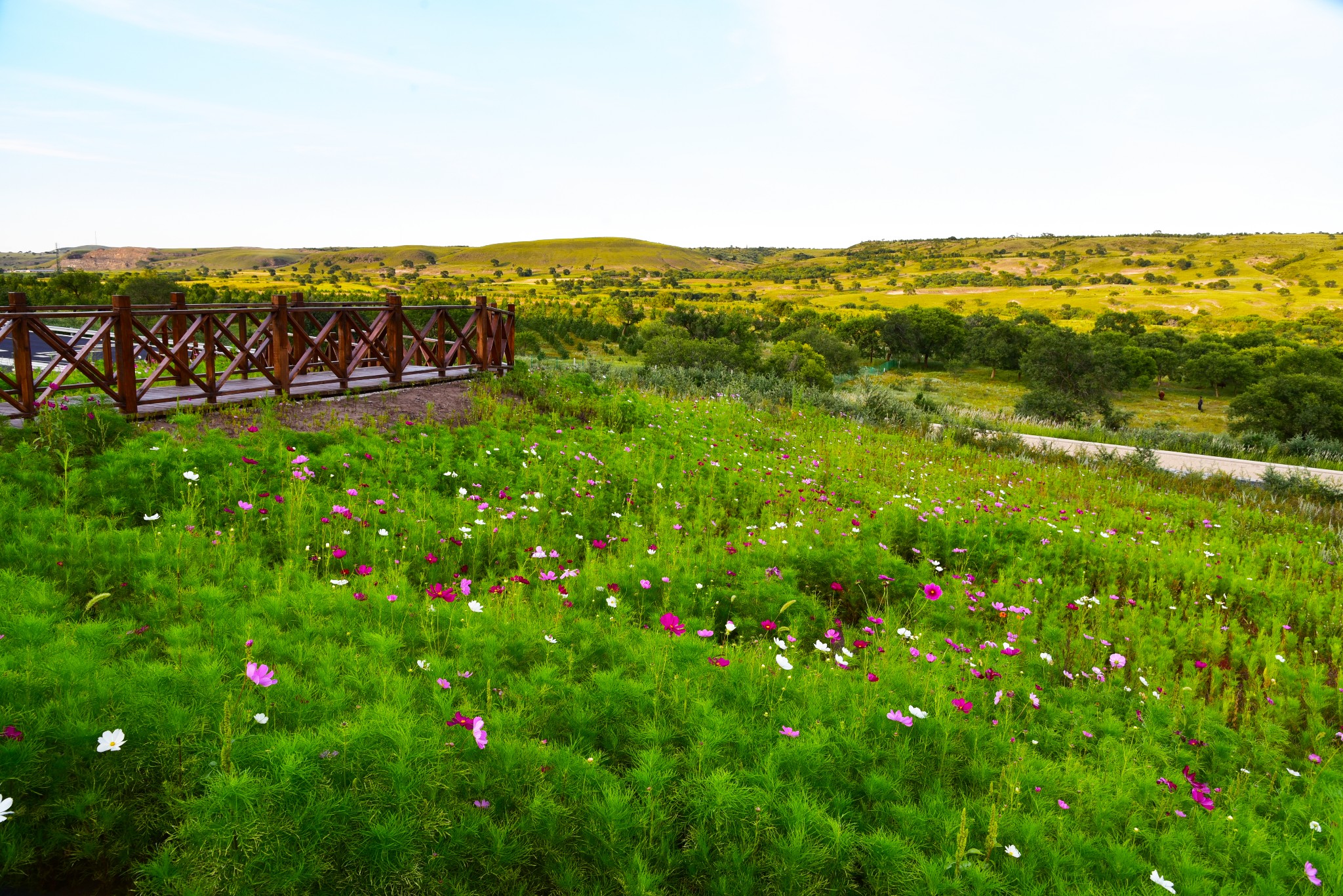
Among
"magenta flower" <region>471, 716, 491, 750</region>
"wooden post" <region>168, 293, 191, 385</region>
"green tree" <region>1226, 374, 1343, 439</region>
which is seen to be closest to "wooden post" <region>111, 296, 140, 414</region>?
"wooden post" <region>168, 293, 191, 385</region>

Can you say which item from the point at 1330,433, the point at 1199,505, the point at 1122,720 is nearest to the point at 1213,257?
the point at 1330,433

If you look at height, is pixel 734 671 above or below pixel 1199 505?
above

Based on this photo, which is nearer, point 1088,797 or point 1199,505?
point 1088,797

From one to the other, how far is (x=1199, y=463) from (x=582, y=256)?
170236 mm

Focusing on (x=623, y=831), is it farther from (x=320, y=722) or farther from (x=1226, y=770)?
(x=1226, y=770)

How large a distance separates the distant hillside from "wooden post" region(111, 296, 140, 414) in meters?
152

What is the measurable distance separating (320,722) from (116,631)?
4.77 ft

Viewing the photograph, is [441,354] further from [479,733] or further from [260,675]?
[479,733]

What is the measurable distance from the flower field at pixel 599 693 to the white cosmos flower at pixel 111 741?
0.5 inches

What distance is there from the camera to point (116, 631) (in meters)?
3.30

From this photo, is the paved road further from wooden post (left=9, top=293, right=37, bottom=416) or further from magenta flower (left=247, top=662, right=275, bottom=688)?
wooden post (left=9, top=293, right=37, bottom=416)

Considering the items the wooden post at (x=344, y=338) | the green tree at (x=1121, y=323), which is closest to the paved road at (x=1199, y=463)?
the wooden post at (x=344, y=338)

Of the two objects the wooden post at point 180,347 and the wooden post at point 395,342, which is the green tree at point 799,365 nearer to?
the wooden post at point 395,342

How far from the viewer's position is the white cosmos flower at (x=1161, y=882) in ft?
7.89
